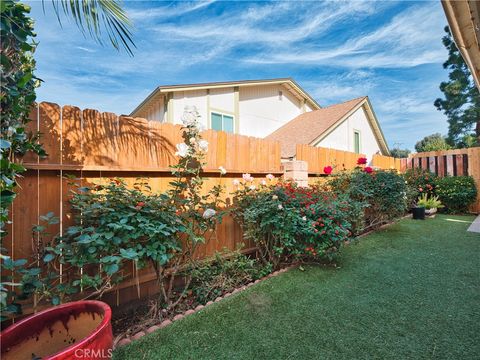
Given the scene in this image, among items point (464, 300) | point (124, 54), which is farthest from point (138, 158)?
point (464, 300)

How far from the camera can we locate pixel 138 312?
2.75m

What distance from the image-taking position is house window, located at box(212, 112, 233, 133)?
10188mm

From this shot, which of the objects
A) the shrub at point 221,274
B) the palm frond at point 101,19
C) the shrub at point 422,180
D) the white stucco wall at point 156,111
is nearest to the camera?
the palm frond at point 101,19

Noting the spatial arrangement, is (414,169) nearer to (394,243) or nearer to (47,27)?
(394,243)

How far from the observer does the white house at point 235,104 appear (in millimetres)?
9320

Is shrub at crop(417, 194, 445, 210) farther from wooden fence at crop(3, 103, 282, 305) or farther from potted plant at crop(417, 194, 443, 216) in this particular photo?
wooden fence at crop(3, 103, 282, 305)

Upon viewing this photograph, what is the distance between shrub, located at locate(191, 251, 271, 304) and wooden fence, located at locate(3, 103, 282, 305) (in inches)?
9.1

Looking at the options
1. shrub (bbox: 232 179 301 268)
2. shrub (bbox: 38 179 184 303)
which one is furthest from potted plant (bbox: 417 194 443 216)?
shrub (bbox: 38 179 184 303)


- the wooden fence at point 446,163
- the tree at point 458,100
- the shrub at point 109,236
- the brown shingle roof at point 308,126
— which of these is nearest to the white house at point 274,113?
the brown shingle roof at point 308,126

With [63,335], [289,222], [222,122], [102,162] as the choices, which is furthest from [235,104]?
[63,335]

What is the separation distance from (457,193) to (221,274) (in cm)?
922

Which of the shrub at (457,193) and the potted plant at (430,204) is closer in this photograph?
the potted plant at (430,204)

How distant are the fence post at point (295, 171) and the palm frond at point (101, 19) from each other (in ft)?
10.7

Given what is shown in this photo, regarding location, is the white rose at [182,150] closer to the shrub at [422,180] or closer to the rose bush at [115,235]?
the rose bush at [115,235]
